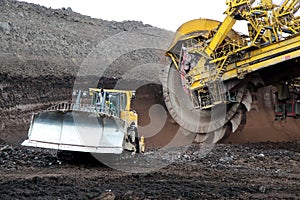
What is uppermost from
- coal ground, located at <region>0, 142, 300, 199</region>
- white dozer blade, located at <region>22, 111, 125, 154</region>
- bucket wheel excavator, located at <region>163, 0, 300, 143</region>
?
bucket wheel excavator, located at <region>163, 0, 300, 143</region>

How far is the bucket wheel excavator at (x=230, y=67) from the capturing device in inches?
349

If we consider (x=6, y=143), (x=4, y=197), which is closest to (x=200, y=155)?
(x=6, y=143)

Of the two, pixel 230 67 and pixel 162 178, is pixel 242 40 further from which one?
pixel 162 178

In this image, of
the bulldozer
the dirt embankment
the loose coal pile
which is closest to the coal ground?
the loose coal pile

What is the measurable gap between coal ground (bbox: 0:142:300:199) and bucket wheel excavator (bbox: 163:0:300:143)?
1.85 metres

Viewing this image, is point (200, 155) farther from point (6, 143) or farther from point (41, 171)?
point (6, 143)

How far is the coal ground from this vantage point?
450 centimetres

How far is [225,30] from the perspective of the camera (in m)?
9.98

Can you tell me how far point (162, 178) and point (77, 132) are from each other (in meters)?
1.89

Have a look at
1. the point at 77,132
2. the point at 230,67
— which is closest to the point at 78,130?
the point at 77,132

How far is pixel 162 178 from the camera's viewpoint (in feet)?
18.5

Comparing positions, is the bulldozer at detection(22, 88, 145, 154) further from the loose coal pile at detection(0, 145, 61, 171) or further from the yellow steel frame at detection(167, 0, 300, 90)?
the yellow steel frame at detection(167, 0, 300, 90)

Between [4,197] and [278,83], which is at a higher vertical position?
[278,83]

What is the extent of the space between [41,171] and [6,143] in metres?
4.15
